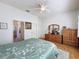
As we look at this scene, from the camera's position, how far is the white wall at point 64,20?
22.9 feet

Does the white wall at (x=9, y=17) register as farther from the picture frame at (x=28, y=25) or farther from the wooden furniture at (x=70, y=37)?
the wooden furniture at (x=70, y=37)

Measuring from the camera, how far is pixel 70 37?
21.7 feet

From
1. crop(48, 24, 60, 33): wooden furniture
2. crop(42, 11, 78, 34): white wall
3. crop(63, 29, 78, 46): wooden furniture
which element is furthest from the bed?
crop(48, 24, 60, 33): wooden furniture

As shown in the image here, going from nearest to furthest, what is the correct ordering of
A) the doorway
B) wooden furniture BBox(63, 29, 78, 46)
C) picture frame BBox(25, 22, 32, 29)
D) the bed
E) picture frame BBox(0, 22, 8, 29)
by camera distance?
the bed → picture frame BBox(0, 22, 8, 29) → the doorway → wooden furniture BBox(63, 29, 78, 46) → picture frame BBox(25, 22, 32, 29)

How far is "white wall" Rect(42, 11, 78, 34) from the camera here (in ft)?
22.9

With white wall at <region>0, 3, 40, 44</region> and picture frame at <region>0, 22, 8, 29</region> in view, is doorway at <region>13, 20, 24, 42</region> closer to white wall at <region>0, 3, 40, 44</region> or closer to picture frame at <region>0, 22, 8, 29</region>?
white wall at <region>0, 3, 40, 44</region>

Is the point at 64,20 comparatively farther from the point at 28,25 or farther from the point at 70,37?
the point at 28,25

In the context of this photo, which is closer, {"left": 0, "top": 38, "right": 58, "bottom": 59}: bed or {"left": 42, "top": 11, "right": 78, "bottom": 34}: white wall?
{"left": 0, "top": 38, "right": 58, "bottom": 59}: bed

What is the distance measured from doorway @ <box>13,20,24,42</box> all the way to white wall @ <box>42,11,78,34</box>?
3.01 metres

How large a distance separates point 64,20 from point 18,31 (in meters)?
3.91

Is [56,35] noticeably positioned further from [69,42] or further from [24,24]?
[24,24]

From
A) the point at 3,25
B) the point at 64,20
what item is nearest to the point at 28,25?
the point at 3,25

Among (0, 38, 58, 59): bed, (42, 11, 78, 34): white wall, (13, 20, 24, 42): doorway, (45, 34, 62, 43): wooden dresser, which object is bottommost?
(45, 34, 62, 43): wooden dresser

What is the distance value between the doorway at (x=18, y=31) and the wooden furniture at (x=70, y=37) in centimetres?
325
